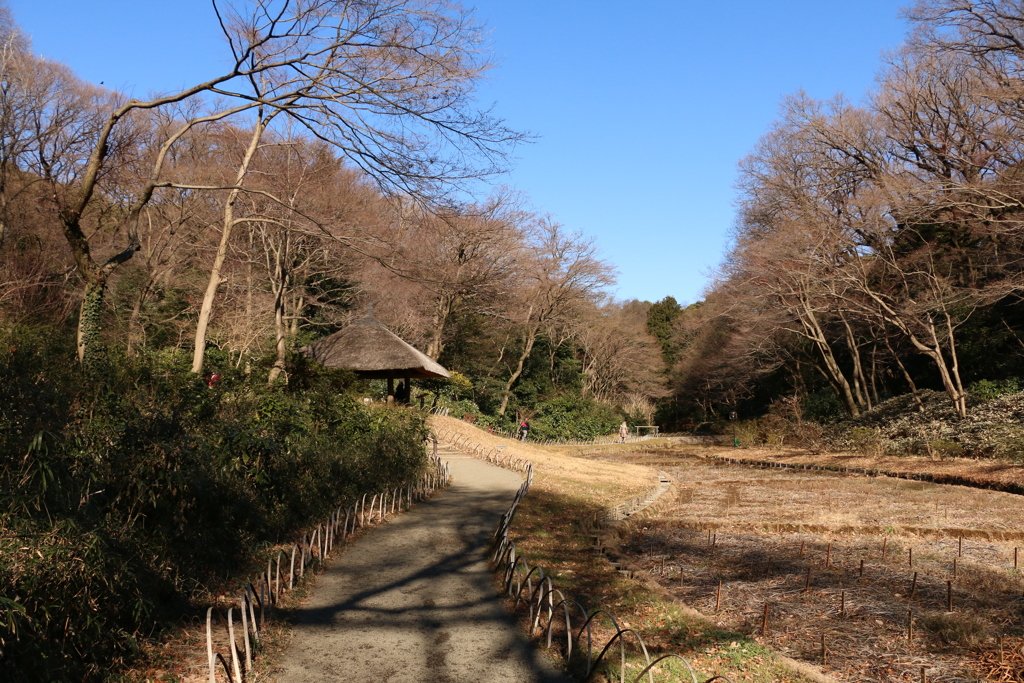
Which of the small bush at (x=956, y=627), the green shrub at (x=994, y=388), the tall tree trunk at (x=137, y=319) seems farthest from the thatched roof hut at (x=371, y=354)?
the green shrub at (x=994, y=388)

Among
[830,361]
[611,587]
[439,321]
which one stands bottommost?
[611,587]

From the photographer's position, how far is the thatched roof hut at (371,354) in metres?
20.6

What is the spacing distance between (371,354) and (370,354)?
4 cm

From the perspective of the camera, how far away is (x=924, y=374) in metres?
32.3

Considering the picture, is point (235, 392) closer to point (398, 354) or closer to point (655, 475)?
point (398, 354)

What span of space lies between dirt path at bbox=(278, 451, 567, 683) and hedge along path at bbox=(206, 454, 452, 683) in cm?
27

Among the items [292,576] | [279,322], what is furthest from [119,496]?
[279,322]

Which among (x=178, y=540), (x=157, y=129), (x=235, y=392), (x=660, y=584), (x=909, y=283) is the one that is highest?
(x=157, y=129)

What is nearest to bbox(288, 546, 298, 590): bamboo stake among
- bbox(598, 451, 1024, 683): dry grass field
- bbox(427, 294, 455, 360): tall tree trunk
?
bbox(598, 451, 1024, 683): dry grass field

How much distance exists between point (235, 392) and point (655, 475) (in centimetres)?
1481

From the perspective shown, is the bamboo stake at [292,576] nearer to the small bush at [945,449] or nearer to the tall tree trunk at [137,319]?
the tall tree trunk at [137,319]

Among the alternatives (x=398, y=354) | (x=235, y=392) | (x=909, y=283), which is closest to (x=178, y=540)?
(x=235, y=392)

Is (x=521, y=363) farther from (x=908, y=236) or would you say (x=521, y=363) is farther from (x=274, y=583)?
(x=274, y=583)

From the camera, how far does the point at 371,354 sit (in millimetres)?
20844
